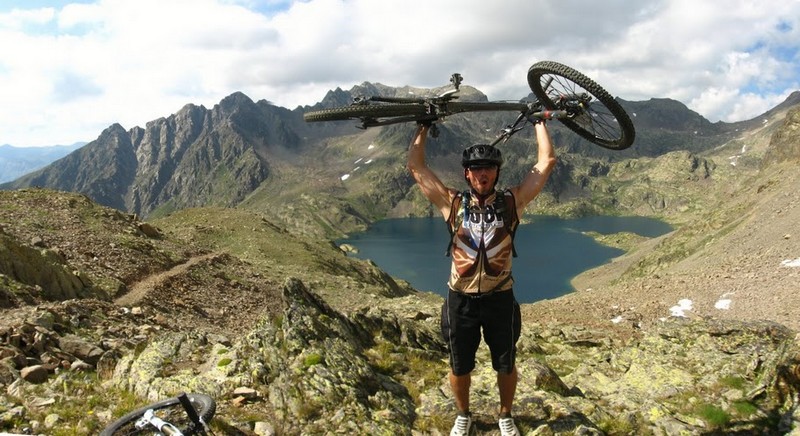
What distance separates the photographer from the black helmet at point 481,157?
732 centimetres

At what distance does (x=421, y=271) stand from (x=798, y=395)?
155m

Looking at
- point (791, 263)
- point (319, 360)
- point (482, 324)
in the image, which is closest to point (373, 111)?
point (482, 324)

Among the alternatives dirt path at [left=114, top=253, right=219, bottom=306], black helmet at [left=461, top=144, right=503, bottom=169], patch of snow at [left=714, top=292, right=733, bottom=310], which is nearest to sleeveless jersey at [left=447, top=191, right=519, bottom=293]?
black helmet at [left=461, top=144, right=503, bottom=169]

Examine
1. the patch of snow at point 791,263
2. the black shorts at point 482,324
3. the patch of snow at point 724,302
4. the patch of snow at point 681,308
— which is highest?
the black shorts at point 482,324

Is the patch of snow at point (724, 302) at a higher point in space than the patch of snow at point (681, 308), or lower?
higher

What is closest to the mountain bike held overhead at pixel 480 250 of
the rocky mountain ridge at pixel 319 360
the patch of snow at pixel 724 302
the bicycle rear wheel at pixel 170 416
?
the rocky mountain ridge at pixel 319 360

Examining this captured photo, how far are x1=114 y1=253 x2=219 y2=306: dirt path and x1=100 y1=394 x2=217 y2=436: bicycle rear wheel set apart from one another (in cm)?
1741

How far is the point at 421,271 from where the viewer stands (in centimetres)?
16400

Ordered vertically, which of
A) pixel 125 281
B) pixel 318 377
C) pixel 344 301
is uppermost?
pixel 318 377

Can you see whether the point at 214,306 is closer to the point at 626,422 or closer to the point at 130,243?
the point at 130,243

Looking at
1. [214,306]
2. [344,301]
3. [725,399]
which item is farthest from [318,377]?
[344,301]

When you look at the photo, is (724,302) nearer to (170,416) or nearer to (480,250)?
(480,250)

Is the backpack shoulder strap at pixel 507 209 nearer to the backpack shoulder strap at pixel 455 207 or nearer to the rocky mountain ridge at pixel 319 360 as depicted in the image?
the backpack shoulder strap at pixel 455 207

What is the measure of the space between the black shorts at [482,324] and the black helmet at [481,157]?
6.72 ft
